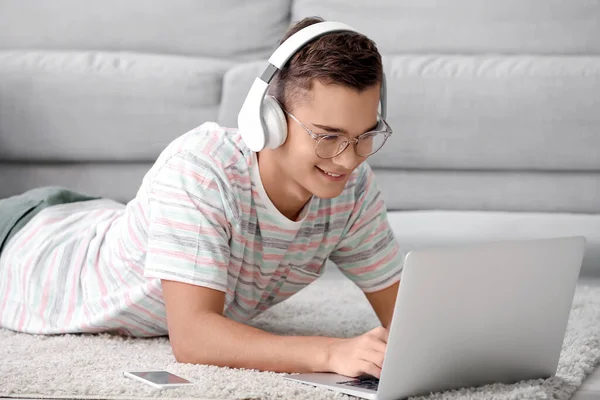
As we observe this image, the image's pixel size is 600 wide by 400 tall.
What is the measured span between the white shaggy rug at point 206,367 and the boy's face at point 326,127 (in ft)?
0.94

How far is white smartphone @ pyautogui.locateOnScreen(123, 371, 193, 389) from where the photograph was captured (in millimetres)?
1080

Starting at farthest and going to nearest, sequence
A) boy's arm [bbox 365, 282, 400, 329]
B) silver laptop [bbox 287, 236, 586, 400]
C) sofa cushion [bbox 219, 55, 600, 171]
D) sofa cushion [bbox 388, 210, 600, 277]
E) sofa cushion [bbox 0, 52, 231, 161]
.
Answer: sofa cushion [bbox 0, 52, 231, 161] → sofa cushion [bbox 219, 55, 600, 171] → sofa cushion [bbox 388, 210, 600, 277] → boy's arm [bbox 365, 282, 400, 329] → silver laptop [bbox 287, 236, 586, 400]

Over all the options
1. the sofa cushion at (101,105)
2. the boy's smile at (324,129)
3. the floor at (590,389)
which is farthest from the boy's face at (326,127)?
the sofa cushion at (101,105)

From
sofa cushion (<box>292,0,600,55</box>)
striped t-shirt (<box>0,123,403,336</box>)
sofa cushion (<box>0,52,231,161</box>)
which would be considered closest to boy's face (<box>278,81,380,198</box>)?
striped t-shirt (<box>0,123,403,336</box>)

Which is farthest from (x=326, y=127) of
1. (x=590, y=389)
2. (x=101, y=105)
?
(x=101, y=105)

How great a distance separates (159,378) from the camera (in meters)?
1.12

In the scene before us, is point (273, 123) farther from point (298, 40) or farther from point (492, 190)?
point (492, 190)

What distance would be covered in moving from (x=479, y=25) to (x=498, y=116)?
0.37 meters

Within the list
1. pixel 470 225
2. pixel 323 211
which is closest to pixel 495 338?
pixel 323 211

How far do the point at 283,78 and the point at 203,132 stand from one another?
7.3 inches

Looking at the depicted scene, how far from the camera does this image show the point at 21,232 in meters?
1.66

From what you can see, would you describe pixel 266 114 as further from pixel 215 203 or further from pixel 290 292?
pixel 290 292

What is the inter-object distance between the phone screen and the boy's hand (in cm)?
19

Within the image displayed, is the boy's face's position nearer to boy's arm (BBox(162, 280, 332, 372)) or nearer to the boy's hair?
the boy's hair
